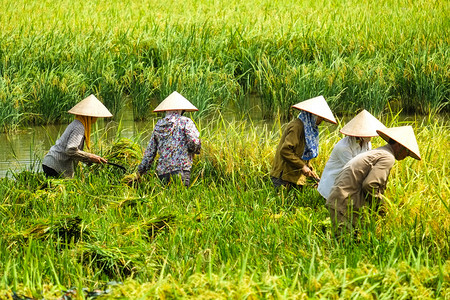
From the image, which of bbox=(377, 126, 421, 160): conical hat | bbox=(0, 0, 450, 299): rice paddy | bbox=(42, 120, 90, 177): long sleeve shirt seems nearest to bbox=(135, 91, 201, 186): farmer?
bbox=(0, 0, 450, 299): rice paddy

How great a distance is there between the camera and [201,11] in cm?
1483

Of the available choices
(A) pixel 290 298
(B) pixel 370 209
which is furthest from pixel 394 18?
(A) pixel 290 298

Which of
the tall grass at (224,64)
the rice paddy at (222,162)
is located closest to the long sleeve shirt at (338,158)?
the rice paddy at (222,162)

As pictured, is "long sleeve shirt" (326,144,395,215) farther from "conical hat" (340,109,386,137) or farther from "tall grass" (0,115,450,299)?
"conical hat" (340,109,386,137)

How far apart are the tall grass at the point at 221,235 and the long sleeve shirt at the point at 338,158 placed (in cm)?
26

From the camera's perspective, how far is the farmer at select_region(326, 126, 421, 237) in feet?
14.9

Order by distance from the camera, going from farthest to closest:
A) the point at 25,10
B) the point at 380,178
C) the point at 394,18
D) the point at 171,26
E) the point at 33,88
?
1. the point at 25,10
2. the point at 394,18
3. the point at 171,26
4. the point at 33,88
5. the point at 380,178

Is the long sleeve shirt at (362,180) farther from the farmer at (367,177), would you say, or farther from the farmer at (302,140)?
the farmer at (302,140)

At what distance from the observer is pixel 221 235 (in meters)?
4.91

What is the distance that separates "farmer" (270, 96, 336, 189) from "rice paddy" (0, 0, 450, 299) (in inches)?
8.1

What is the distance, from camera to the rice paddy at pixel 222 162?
3.89m

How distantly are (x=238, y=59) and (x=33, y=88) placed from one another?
328 centimetres

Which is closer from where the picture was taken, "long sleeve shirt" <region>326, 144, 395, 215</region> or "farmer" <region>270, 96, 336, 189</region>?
"long sleeve shirt" <region>326, 144, 395, 215</region>

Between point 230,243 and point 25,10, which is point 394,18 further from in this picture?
point 230,243
